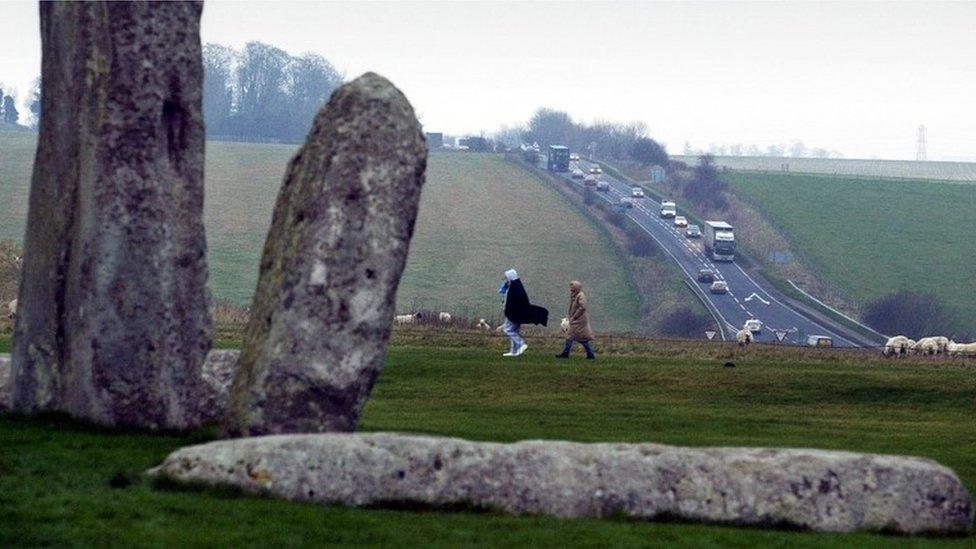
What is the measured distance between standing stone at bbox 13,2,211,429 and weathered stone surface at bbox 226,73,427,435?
6.72ft

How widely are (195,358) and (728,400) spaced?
1279 cm

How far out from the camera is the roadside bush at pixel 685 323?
266ft

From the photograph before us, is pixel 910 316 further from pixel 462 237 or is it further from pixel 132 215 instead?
pixel 132 215

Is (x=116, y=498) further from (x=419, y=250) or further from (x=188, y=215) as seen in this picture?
(x=419, y=250)

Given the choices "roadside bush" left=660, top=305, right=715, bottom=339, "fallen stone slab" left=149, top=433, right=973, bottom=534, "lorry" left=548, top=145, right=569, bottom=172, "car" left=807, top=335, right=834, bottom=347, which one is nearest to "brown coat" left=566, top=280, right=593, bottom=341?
"car" left=807, top=335, right=834, bottom=347

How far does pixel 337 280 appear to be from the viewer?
16.7 meters

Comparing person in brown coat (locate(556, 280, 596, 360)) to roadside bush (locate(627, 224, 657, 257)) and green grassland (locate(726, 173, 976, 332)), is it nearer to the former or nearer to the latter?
green grassland (locate(726, 173, 976, 332))

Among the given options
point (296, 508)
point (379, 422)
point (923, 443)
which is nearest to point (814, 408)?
point (923, 443)

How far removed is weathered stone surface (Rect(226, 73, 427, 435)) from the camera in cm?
1662

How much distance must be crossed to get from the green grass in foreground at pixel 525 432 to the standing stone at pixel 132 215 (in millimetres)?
681

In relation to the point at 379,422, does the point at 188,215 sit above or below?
above

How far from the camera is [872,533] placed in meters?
14.2

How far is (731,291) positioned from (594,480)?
8884cm

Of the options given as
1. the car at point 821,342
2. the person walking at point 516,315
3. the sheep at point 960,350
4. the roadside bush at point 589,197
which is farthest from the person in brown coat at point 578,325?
the roadside bush at point 589,197
